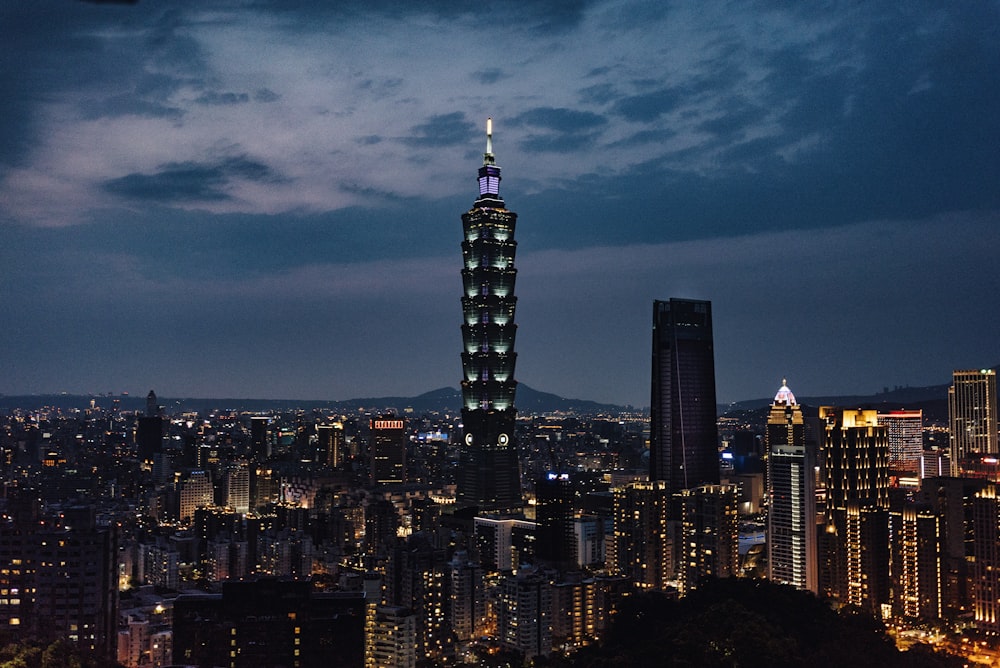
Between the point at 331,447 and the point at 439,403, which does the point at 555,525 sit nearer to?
the point at 331,447

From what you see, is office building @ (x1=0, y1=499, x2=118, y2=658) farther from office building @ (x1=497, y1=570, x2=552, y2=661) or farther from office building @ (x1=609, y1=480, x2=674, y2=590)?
office building @ (x1=609, y1=480, x2=674, y2=590)

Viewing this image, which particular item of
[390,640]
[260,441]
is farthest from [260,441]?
[390,640]

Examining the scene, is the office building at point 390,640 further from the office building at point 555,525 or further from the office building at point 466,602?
the office building at point 555,525

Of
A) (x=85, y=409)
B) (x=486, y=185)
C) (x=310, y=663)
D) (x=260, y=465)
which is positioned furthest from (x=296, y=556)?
(x=85, y=409)

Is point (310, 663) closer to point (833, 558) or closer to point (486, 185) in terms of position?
point (833, 558)

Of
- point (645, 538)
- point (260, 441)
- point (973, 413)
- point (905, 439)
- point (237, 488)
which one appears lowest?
point (645, 538)

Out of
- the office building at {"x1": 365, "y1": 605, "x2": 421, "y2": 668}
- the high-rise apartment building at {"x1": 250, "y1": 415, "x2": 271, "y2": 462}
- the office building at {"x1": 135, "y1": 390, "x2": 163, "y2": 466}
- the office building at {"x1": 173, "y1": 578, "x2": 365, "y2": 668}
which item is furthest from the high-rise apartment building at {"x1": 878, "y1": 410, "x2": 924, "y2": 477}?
the office building at {"x1": 135, "y1": 390, "x2": 163, "y2": 466}

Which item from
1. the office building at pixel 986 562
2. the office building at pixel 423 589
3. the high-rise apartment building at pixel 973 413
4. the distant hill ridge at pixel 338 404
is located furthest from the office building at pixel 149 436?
the office building at pixel 986 562
